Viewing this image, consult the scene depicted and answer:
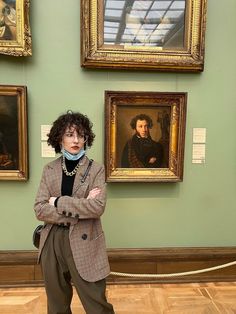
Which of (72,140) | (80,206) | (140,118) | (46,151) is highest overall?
(140,118)

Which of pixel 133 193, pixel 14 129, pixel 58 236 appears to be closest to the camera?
pixel 58 236

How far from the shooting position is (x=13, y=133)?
3.39 m

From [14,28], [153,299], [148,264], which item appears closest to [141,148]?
[148,264]

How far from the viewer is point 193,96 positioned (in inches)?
140

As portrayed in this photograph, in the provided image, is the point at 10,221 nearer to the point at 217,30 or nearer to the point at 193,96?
the point at 193,96

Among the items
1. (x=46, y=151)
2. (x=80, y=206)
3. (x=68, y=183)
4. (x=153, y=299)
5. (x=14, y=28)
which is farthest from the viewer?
(x=46, y=151)

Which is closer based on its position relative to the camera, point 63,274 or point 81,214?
point 81,214

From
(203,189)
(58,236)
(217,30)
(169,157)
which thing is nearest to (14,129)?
(58,236)

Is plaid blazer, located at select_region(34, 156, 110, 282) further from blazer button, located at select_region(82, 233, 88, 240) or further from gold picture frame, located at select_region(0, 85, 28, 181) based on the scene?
A: gold picture frame, located at select_region(0, 85, 28, 181)

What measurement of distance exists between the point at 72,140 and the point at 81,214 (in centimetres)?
56

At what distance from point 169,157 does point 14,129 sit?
5.83 feet

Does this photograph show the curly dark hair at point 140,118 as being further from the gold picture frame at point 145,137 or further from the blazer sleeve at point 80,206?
the blazer sleeve at point 80,206

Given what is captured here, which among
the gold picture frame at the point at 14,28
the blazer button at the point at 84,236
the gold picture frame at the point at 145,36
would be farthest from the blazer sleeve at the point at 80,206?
the gold picture frame at the point at 14,28

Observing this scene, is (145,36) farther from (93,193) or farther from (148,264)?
(148,264)
